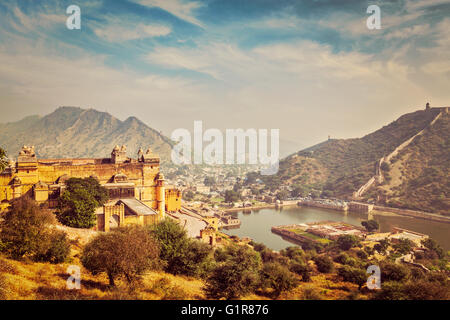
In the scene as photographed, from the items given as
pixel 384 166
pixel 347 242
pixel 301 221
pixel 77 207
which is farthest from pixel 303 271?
pixel 384 166

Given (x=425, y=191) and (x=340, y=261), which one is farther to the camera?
(x=425, y=191)

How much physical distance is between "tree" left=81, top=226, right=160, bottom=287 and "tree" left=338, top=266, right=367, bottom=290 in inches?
331

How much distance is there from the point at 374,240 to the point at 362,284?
2706 centimetres

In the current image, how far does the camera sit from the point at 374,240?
3562cm

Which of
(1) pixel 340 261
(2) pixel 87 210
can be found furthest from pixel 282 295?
(1) pixel 340 261

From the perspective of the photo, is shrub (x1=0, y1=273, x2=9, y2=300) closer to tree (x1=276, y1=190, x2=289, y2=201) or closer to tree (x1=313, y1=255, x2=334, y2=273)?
tree (x1=313, y1=255, x2=334, y2=273)

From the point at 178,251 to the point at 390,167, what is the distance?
85.0 m

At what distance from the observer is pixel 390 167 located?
8219 cm

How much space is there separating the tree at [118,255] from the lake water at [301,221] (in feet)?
101

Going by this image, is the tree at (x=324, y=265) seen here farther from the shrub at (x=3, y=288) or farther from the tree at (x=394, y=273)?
the shrub at (x=3, y=288)

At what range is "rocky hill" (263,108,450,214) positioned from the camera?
6488 cm

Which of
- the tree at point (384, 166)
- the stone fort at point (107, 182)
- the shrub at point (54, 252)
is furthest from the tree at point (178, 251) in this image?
the tree at point (384, 166)
